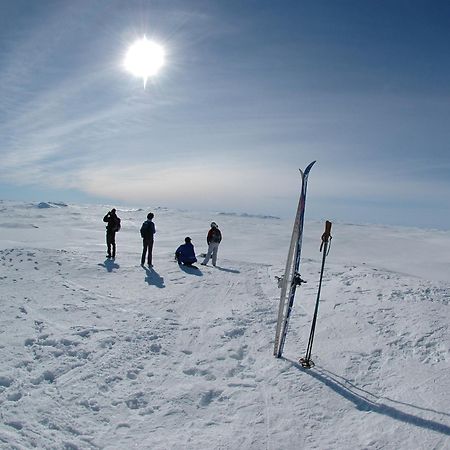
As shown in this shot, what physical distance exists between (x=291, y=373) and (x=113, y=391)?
9.85 ft

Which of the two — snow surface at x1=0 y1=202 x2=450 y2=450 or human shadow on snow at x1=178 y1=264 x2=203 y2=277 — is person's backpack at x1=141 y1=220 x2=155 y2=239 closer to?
human shadow on snow at x1=178 y1=264 x2=203 y2=277

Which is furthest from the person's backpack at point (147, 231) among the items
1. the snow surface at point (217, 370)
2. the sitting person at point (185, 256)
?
the snow surface at point (217, 370)

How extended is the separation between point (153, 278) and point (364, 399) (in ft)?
31.3

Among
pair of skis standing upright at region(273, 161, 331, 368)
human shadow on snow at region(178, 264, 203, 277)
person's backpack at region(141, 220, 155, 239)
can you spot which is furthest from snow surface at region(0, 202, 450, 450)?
person's backpack at region(141, 220, 155, 239)

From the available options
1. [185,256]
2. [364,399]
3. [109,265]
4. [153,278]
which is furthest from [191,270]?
[364,399]

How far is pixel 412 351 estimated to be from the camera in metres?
7.11

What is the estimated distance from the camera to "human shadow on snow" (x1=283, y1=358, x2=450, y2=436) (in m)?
5.08

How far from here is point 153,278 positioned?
14.0 meters

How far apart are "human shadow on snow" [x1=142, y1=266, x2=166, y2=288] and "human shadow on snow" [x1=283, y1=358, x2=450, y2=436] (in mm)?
7061

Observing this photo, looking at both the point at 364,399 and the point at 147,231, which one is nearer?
the point at 364,399

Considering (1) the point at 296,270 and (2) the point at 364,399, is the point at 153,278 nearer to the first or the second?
(1) the point at 296,270

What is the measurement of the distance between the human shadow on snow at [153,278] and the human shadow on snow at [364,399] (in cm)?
706

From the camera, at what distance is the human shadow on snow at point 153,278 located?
13.3 m

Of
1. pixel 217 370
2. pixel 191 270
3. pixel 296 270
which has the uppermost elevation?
pixel 296 270
